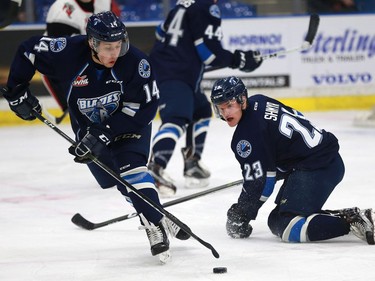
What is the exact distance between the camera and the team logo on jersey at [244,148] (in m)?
3.81

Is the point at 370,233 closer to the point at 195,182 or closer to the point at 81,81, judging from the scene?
the point at 81,81

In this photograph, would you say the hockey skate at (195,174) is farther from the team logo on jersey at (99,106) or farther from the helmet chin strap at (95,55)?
the helmet chin strap at (95,55)

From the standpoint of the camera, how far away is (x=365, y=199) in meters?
4.90

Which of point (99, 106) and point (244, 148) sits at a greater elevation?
point (99, 106)

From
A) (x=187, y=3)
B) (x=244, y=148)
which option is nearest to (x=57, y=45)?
(x=244, y=148)

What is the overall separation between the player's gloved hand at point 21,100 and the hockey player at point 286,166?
0.78 metres

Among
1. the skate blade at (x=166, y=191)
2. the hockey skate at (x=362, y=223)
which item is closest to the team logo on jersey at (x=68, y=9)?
the skate blade at (x=166, y=191)

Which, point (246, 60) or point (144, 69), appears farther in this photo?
point (246, 60)

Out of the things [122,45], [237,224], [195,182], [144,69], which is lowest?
[195,182]

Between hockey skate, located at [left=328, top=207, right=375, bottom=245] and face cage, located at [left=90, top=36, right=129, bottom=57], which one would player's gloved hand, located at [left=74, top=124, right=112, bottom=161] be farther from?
hockey skate, located at [left=328, top=207, right=375, bottom=245]

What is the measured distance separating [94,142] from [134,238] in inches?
29.7

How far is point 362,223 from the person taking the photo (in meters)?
3.77

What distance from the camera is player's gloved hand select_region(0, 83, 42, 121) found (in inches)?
152

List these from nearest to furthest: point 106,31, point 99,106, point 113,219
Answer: point 106,31 → point 99,106 → point 113,219
